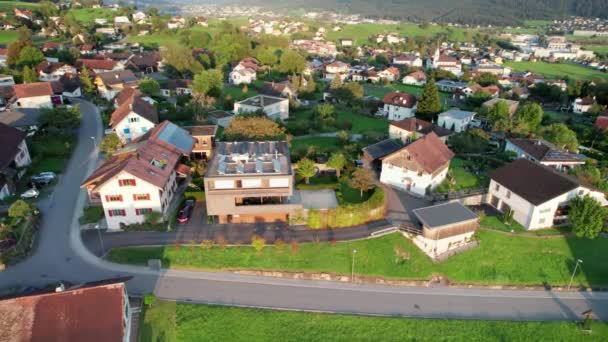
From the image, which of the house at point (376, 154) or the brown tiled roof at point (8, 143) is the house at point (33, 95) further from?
the house at point (376, 154)

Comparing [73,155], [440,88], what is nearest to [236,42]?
[440,88]

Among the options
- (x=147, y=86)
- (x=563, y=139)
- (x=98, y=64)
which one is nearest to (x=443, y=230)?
(x=563, y=139)

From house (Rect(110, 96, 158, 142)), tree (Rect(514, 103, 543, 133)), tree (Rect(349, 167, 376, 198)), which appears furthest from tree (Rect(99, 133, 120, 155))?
tree (Rect(514, 103, 543, 133))

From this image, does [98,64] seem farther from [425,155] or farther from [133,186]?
[425,155]

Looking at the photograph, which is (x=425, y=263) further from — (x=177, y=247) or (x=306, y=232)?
(x=177, y=247)

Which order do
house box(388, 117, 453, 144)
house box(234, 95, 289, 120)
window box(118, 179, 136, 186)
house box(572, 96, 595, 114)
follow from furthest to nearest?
house box(572, 96, 595, 114), house box(234, 95, 289, 120), house box(388, 117, 453, 144), window box(118, 179, 136, 186)

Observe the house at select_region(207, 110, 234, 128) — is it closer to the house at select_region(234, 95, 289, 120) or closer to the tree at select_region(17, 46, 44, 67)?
the house at select_region(234, 95, 289, 120)
